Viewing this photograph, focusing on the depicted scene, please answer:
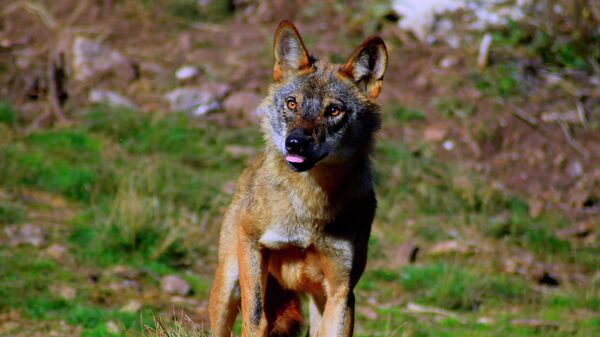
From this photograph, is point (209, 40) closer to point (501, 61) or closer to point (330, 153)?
point (501, 61)

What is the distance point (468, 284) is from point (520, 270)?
1082mm

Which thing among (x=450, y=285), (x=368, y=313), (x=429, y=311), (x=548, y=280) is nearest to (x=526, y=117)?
(x=548, y=280)

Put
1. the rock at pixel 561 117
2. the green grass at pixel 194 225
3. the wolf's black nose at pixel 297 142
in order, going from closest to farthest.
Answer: the wolf's black nose at pixel 297 142 → the green grass at pixel 194 225 → the rock at pixel 561 117

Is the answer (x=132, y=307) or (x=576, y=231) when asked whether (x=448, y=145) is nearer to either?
(x=576, y=231)

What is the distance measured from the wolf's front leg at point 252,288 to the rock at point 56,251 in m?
3.26

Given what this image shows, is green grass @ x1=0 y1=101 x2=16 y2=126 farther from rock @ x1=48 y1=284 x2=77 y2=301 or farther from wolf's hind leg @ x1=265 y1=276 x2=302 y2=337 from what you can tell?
wolf's hind leg @ x1=265 y1=276 x2=302 y2=337

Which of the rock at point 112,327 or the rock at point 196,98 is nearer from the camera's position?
the rock at point 112,327

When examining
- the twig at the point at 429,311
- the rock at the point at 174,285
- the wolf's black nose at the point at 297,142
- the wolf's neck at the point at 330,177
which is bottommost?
the twig at the point at 429,311

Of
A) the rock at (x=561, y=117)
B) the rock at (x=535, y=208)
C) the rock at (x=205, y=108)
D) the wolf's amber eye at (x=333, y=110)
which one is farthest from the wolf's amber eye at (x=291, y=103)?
the rock at (x=561, y=117)

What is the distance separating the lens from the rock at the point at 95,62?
11.1m

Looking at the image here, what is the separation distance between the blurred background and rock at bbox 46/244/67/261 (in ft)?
0.06

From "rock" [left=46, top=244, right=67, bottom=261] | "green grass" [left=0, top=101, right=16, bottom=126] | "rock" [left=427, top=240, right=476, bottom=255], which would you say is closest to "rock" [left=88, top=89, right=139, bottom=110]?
"green grass" [left=0, top=101, right=16, bottom=126]

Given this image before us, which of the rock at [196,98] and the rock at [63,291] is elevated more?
the rock at [196,98]

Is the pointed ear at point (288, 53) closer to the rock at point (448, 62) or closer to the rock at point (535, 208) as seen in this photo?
the rock at point (535, 208)
